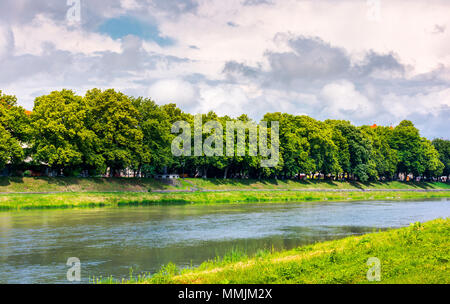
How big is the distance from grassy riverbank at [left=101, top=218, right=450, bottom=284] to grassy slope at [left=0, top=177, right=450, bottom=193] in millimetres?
49499

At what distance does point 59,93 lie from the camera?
71.9m

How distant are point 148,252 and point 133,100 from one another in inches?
2359

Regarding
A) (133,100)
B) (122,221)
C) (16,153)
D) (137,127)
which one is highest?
(133,100)

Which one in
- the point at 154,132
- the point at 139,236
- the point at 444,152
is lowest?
the point at 139,236

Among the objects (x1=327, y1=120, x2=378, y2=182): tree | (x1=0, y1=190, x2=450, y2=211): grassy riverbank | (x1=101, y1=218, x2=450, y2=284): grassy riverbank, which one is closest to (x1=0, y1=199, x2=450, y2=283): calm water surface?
(x1=101, y1=218, x2=450, y2=284): grassy riverbank

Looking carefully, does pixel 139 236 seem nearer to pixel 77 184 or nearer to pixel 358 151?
pixel 77 184

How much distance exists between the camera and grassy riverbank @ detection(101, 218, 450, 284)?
15.3 meters

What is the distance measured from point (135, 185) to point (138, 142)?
7.72m

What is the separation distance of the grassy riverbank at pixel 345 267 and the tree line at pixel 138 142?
53289 mm

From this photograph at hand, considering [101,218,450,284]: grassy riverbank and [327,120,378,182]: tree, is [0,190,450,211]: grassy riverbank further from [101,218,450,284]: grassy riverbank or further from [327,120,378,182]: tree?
[101,218,450,284]: grassy riverbank

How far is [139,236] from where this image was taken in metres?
32.4

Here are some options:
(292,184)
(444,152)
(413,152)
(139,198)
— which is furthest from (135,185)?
(444,152)
